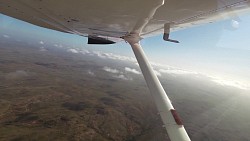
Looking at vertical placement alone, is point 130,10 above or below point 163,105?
above

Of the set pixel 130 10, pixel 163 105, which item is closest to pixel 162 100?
pixel 163 105

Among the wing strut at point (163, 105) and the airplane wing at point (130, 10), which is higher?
the airplane wing at point (130, 10)

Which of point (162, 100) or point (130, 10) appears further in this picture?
point (162, 100)

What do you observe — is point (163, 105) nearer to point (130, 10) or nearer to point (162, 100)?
point (162, 100)

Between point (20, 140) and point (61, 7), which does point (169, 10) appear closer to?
point (61, 7)

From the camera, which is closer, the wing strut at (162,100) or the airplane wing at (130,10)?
the airplane wing at (130,10)

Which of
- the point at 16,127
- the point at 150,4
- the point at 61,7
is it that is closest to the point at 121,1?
the point at 150,4

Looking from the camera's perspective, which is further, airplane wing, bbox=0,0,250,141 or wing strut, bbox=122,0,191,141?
wing strut, bbox=122,0,191,141

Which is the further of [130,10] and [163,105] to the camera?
[163,105]
